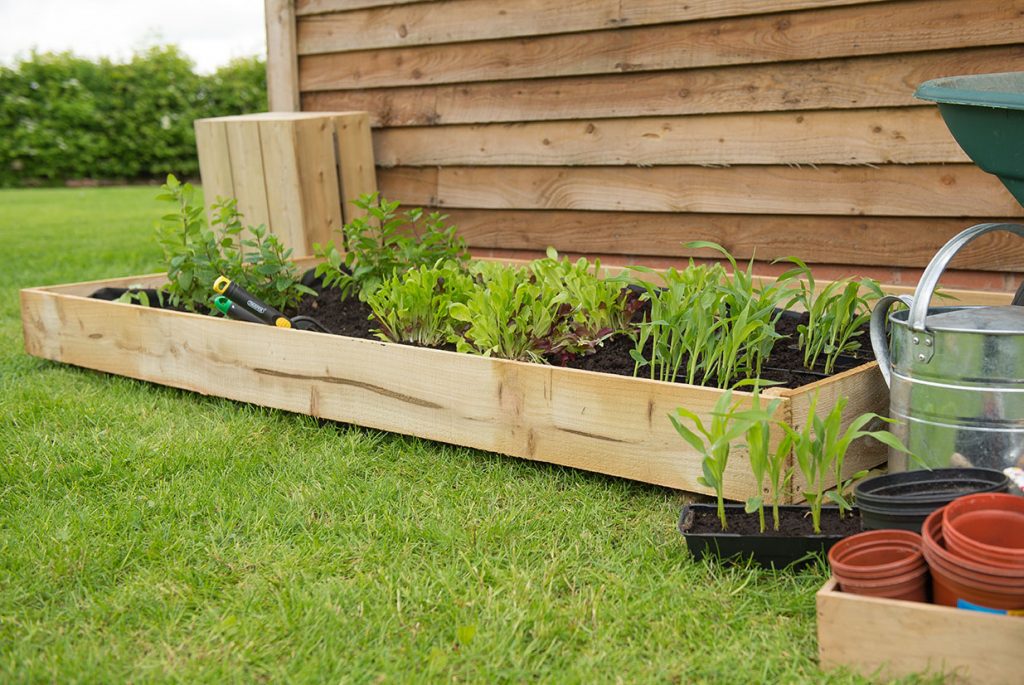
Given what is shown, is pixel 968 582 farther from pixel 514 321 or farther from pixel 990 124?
pixel 514 321

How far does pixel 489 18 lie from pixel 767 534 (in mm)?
2863

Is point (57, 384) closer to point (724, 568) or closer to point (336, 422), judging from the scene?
point (336, 422)

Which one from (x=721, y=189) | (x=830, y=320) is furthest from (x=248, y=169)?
(x=830, y=320)

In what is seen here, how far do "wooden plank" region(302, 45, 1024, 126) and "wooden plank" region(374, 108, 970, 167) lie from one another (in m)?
0.04

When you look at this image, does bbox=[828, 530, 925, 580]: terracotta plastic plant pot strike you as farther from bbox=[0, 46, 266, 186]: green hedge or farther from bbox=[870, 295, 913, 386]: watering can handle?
bbox=[0, 46, 266, 186]: green hedge

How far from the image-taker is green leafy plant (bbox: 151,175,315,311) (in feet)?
11.2

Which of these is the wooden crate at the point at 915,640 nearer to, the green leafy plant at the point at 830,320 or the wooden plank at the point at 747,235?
the green leafy plant at the point at 830,320

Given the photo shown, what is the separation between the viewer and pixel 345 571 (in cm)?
193

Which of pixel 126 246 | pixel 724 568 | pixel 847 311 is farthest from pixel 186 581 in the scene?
pixel 126 246

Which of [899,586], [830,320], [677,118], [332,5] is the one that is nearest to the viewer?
[899,586]

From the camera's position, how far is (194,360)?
10.4ft

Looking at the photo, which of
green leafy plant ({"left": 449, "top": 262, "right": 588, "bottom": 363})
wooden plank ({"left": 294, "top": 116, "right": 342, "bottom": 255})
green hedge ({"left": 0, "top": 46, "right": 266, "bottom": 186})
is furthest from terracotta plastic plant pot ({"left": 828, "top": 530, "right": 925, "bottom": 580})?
green hedge ({"left": 0, "top": 46, "right": 266, "bottom": 186})

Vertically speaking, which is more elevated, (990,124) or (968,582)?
(990,124)

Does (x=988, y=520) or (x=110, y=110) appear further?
(x=110, y=110)
